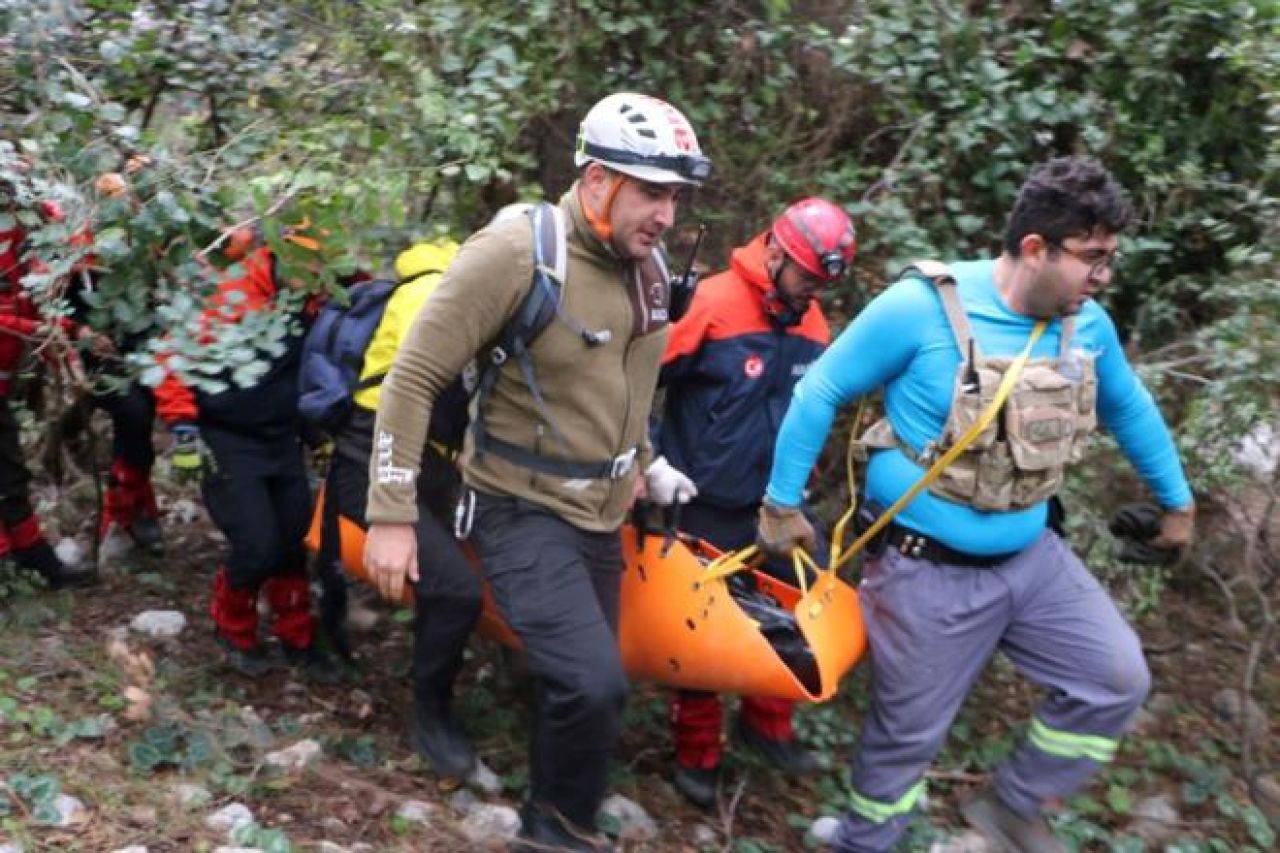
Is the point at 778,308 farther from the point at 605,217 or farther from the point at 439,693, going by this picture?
the point at 439,693

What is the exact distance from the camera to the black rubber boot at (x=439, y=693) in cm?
394

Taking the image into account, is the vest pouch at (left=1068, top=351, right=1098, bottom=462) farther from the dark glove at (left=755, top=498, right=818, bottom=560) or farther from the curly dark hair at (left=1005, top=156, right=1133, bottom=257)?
the dark glove at (left=755, top=498, right=818, bottom=560)

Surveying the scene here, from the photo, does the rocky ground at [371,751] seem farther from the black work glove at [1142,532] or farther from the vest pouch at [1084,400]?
the vest pouch at [1084,400]

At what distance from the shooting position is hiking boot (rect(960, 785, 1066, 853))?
3701mm

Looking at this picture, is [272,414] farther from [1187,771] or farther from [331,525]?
[1187,771]

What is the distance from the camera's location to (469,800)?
415cm

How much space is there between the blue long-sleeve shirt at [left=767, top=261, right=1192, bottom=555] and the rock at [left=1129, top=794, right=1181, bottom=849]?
1.63m

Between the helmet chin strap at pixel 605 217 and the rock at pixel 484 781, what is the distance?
185 centimetres

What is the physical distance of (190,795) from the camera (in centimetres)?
371

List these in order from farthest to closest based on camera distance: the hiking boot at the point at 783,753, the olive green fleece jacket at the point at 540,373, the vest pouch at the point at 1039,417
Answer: the hiking boot at the point at 783,753
the vest pouch at the point at 1039,417
the olive green fleece jacket at the point at 540,373

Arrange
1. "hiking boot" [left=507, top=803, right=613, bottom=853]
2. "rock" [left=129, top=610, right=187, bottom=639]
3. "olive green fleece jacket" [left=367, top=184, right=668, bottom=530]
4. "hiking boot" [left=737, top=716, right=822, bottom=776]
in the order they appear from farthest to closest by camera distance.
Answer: "rock" [left=129, top=610, right=187, bottom=639], "hiking boot" [left=737, top=716, right=822, bottom=776], "hiking boot" [left=507, top=803, right=613, bottom=853], "olive green fleece jacket" [left=367, top=184, right=668, bottom=530]

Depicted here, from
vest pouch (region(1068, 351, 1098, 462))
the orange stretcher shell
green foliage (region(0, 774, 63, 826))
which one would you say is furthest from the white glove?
green foliage (region(0, 774, 63, 826))

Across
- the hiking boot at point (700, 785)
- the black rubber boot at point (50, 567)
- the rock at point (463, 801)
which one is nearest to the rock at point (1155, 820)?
the hiking boot at point (700, 785)

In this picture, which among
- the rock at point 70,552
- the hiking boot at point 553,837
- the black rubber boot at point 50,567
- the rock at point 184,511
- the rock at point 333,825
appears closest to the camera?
the hiking boot at point 553,837
